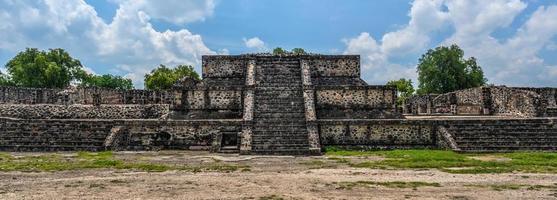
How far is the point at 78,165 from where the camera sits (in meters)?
11.6

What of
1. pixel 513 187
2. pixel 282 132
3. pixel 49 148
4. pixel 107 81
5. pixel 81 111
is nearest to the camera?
pixel 513 187

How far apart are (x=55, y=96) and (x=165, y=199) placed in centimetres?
2362

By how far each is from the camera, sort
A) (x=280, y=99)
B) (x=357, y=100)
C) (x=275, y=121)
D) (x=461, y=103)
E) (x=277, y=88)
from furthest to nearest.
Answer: (x=461, y=103) → (x=277, y=88) → (x=357, y=100) → (x=280, y=99) → (x=275, y=121)

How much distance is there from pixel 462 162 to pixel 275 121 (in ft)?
21.8

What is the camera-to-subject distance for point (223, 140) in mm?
16250

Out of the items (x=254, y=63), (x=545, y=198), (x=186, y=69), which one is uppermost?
(x=186, y=69)

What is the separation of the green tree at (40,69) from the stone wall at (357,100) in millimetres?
36565

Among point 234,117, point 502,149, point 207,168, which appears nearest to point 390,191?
point 207,168

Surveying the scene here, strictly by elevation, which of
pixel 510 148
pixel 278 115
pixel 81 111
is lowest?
pixel 510 148

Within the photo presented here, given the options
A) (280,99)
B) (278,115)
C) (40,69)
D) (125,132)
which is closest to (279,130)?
(278,115)

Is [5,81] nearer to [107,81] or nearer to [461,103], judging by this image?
[107,81]

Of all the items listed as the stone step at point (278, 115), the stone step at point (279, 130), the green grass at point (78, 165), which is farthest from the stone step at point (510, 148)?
the green grass at point (78, 165)

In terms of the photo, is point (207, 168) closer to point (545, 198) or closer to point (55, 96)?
point (545, 198)

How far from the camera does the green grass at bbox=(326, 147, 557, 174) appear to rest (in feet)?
35.4
